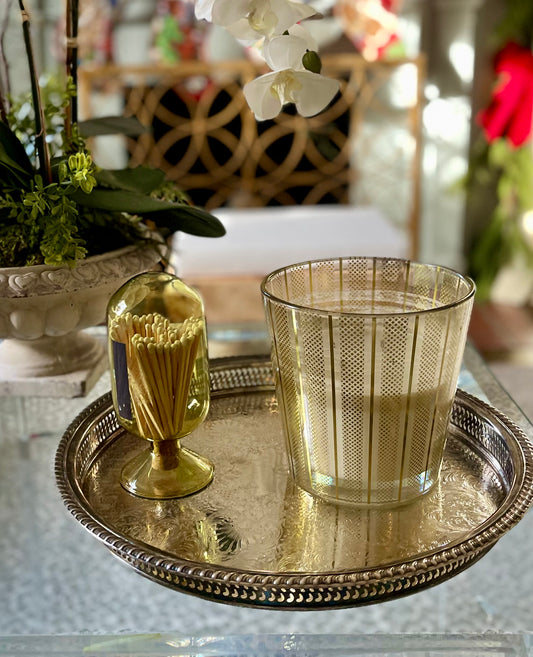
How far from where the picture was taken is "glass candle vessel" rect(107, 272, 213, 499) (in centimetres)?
58

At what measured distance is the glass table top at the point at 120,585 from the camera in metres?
0.59

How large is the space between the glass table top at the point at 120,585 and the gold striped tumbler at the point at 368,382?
0.11 metres

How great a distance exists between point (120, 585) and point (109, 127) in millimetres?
497

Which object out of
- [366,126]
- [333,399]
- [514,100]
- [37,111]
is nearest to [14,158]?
[37,111]

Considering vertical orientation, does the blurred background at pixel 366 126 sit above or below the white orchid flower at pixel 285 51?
below

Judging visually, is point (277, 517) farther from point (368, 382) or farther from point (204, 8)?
point (204, 8)

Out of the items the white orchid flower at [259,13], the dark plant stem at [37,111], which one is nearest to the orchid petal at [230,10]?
the white orchid flower at [259,13]

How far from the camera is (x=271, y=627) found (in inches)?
22.8

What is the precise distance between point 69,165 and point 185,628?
399 millimetres

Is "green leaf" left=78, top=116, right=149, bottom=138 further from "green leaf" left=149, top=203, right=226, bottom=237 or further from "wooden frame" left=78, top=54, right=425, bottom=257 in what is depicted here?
"wooden frame" left=78, top=54, right=425, bottom=257

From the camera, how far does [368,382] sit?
513 millimetres

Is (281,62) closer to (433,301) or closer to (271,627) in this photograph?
(433,301)

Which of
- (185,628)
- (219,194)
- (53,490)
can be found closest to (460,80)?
(219,194)

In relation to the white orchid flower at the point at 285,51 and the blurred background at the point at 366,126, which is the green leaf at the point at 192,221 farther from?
the blurred background at the point at 366,126
